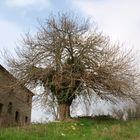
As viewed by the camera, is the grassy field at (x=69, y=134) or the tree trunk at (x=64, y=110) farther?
the tree trunk at (x=64, y=110)

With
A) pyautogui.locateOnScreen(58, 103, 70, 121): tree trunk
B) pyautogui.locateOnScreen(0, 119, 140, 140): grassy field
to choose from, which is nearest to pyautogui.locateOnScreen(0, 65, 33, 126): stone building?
pyautogui.locateOnScreen(58, 103, 70, 121): tree trunk

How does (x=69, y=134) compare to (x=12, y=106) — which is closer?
(x=69, y=134)

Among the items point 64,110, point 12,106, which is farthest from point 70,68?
point 12,106

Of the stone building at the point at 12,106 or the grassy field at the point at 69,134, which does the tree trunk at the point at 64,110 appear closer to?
the grassy field at the point at 69,134

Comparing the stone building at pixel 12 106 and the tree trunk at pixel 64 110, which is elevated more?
the stone building at pixel 12 106

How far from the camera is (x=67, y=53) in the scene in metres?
25.1

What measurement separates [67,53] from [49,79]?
85.7 inches

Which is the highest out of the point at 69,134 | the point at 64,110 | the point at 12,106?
the point at 12,106

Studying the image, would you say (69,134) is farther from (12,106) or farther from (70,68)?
(12,106)

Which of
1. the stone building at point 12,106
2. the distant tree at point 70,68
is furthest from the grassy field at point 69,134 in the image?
the stone building at point 12,106

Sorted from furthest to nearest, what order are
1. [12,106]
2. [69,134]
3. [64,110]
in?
[12,106]
[64,110]
[69,134]

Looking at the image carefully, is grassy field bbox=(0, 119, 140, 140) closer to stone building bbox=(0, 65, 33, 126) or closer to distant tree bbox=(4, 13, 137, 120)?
distant tree bbox=(4, 13, 137, 120)

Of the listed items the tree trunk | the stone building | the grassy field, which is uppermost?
the stone building

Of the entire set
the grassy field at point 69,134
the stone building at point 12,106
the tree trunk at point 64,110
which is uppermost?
the stone building at point 12,106
